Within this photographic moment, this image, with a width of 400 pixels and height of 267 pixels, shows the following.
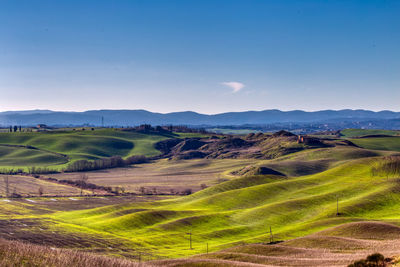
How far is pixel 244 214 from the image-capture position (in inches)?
4338

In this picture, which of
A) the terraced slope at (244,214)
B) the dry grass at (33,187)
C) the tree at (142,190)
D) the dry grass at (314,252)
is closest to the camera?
the dry grass at (314,252)

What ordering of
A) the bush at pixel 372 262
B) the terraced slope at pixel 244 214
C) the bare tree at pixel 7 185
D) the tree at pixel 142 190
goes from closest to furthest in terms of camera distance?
1. the bush at pixel 372 262
2. the terraced slope at pixel 244 214
3. the bare tree at pixel 7 185
4. the tree at pixel 142 190

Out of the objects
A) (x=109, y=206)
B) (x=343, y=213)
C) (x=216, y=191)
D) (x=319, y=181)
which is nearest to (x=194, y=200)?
(x=216, y=191)

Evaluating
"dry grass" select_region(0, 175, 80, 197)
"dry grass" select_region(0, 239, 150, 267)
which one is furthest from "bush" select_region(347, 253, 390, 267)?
"dry grass" select_region(0, 175, 80, 197)

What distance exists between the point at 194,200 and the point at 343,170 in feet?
191

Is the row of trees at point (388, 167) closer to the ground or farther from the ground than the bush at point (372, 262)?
closer to the ground

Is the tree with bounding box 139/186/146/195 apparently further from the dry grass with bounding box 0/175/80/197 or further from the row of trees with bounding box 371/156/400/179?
the row of trees with bounding box 371/156/400/179

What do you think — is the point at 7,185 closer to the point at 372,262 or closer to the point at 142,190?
the point at 142,190

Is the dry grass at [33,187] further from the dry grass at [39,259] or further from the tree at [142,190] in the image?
the dry grass at [39,259]

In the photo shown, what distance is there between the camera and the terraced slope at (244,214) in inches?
3482

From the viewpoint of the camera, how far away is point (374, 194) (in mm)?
117500

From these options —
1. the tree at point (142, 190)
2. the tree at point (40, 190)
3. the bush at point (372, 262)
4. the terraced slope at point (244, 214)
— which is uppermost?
the bush at point (372, 262)

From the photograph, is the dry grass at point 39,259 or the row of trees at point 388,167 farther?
the row of trees at point 388,167

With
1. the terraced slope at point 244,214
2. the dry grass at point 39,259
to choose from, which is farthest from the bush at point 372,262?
the terraced slope at point 244,214
